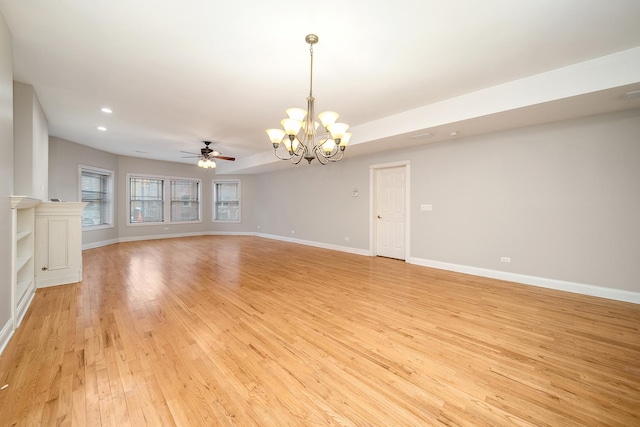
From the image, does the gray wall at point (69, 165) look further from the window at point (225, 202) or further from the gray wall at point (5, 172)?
the gray wall at point (5, 172)

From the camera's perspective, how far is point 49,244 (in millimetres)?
3682

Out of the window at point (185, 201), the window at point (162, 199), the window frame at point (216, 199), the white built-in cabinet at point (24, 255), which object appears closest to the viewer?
the white built-in cabinet at point (24, 255)

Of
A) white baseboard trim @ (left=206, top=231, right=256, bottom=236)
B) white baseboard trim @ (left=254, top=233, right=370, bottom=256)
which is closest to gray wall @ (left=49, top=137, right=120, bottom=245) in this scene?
white baseboard trim @ (left=206, top=231, right=256, bottom=236)

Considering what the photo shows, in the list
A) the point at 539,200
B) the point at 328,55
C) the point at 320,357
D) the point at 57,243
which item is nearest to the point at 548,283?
the point at 539,200

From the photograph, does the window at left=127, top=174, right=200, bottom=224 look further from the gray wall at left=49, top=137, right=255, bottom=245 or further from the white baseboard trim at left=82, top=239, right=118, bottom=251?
the white baseboard trim at left=82, top=239, right=118, bottom=251

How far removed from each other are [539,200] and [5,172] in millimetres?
6569

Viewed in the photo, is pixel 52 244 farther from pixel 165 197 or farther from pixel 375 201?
pixel 375 201

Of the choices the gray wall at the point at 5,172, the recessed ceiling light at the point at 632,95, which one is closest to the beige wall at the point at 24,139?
the gray wall at the point at 5,172

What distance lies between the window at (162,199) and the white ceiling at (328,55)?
14.9ft

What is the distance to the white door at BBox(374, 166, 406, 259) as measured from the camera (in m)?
5.66

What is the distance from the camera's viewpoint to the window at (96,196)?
6873 mm

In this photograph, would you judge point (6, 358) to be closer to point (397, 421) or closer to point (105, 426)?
point (105, 426)

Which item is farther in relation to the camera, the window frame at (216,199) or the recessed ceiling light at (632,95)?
the window frame at (216,199)

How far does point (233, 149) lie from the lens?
7.16 m
